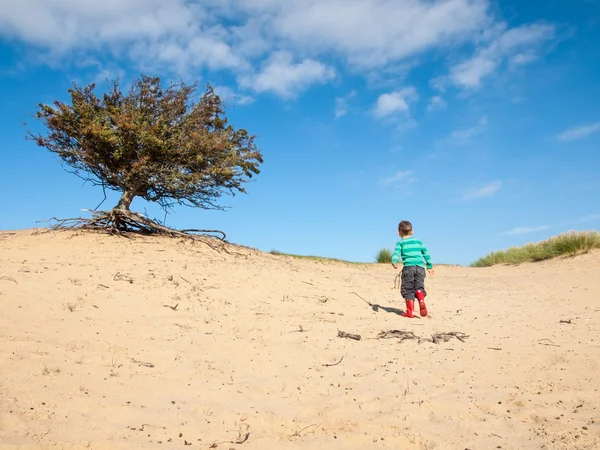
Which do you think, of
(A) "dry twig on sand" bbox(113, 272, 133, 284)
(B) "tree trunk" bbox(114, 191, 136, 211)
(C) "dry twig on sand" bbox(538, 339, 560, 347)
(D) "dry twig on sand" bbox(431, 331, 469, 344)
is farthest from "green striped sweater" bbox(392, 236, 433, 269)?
(B) "tree trunk" bbox(114, 191, 136, 211)

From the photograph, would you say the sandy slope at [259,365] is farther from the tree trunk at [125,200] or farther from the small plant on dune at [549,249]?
the small plant on dune at [549,249]

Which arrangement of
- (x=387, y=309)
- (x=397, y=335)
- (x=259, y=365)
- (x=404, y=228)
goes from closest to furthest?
(x=259, y=365), (x=397, y=335), (x=404, y=228), (x=387, y=309)

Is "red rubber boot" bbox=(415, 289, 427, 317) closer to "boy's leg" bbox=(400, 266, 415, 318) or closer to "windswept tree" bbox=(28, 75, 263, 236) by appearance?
"boy's leg" bbox=(400, 266, 415, 318)

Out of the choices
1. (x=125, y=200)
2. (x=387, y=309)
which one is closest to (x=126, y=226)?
(x=125, y=200)

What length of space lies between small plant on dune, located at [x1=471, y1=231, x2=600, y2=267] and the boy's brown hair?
990 centimetres

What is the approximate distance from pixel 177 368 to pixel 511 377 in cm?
373

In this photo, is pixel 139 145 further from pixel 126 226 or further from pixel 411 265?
pixel 411 265

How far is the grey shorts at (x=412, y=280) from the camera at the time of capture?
28.9 feet

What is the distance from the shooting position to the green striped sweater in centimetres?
898

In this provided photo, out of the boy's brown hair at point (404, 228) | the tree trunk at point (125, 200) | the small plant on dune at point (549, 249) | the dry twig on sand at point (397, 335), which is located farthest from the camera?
the small plant on dune at point (549, 249)

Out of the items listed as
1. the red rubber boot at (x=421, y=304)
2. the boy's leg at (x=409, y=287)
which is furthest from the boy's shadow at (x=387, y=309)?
the red rubber boot at (x=421, y=304)

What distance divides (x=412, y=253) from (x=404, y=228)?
1.78 ft

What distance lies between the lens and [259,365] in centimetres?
560

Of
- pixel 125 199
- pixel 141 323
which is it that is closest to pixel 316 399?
pixel 141 323
